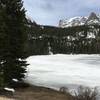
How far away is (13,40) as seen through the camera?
28672 mm

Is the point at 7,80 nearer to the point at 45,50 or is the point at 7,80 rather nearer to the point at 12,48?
→ the point at 12,48

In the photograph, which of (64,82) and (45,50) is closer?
(64,82)

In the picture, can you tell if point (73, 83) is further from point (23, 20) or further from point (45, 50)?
point (45, 50)

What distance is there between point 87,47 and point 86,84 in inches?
6521

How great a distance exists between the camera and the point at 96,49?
183 meters

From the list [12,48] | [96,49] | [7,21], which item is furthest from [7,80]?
[96,49]

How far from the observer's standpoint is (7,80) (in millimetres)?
27375

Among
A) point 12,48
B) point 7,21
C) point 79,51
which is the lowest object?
point 79,51

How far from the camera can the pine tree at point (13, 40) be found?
2766 centimetres

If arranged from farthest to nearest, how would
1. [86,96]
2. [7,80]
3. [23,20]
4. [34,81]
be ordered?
[34,81] → [23,20] → [7,80] → [86,96]

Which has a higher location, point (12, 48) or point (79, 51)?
point (12, 48)

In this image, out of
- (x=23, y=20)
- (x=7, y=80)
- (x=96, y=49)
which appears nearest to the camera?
(x=7, y=80)

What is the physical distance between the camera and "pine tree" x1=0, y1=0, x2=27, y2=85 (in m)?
27.7

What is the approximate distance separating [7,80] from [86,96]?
6666 mm
